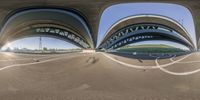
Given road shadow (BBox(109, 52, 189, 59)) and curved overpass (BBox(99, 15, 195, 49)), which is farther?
curved overpass (BBox(99, 15, 195, 49))

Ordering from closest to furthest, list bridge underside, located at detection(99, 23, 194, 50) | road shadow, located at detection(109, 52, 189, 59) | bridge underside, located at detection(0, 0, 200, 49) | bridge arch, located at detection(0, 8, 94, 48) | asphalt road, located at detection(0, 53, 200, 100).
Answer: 1. asphalt road, located at detection(0, 53, 200, 100)
2. road shadow, located at detection(109, 52, 189, 59)
3. bridge arch, located at detection(0, 8, 94, 48)
4. bridge underside, located at detection(0, 0, 200, 49)
5. bridge underside, located at detection(99, 23, 194, 50)

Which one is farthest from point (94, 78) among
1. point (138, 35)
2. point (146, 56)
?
point (138, 35)

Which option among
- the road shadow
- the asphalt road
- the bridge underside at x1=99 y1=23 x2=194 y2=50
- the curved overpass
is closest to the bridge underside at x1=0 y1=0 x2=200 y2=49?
the curved overpass

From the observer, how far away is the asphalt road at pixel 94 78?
5.16m

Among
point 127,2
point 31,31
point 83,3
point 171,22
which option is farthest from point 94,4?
point 31,31

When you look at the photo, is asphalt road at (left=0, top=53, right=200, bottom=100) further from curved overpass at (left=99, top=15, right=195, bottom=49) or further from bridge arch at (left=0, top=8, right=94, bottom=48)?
curved overpass at (left=99, top=15, right=195, bottom=49)

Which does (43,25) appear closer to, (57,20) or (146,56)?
(57,20)

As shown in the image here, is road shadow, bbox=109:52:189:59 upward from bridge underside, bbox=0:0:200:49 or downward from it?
downward

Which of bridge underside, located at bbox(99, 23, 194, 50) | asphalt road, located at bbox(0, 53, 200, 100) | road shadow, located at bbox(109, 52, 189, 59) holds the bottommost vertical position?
asphalt road, located at bbox(0, 53, 200, 100)

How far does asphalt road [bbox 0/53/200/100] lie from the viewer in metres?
5.16

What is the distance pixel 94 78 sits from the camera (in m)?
6.60

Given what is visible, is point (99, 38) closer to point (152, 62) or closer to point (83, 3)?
point (83, 3)

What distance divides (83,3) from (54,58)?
3.98 meters

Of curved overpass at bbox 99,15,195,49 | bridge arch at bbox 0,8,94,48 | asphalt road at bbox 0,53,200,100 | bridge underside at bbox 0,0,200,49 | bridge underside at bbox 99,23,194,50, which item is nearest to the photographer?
asphalt road at bbox 0,53,200,100
